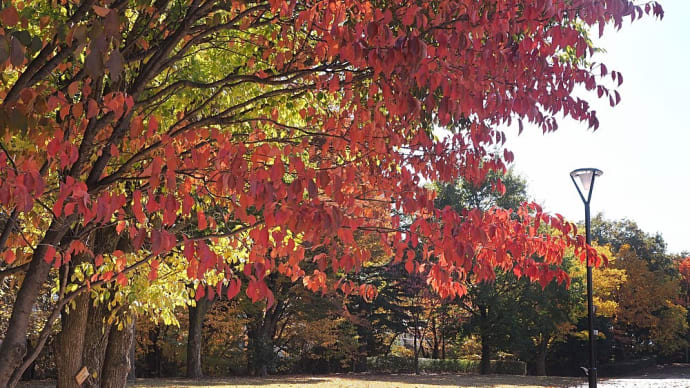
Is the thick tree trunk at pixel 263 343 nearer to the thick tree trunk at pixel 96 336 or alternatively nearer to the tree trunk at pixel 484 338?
the tree trunk at pixel 484 338

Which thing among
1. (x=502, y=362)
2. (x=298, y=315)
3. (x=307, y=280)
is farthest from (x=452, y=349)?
(x=307, y=280)

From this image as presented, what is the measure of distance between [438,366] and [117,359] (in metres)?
29.3

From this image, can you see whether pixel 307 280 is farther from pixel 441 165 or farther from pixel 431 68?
pixel 431 68

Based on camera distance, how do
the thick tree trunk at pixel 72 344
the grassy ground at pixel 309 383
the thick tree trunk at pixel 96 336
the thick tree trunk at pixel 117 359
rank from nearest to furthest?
Result: the thick tree trunk at pixel 72 344, the thick tree trunk at pixel 96 336, the thick tree trunk at pixel 117 359, the grassy ground at pixel 309 383

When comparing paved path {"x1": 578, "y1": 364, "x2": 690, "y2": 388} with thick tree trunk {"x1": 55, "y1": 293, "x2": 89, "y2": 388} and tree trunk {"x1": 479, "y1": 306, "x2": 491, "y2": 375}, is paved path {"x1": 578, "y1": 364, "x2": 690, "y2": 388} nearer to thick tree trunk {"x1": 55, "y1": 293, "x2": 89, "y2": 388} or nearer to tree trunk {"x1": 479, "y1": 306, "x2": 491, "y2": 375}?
tree trunk {"x1": 479, "y1": 306, "x2": 491, "y2": 375}

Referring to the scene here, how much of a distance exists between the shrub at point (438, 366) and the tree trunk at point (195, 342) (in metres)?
12.6

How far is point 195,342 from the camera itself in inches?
1014

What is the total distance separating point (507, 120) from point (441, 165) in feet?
2.68

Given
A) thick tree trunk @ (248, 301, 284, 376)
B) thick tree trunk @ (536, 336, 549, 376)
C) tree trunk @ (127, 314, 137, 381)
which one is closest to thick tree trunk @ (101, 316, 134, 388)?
tree trunk @ (127, 314, 137, 381)

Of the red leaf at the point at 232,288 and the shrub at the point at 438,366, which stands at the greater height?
the red leaf at the point at 232,288

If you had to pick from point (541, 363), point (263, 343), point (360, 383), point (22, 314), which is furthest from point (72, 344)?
point (541, 363)

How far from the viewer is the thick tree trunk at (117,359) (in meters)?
10.7

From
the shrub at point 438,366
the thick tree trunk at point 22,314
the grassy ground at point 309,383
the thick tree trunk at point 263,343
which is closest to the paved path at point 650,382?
the grassy ground at point 309,383

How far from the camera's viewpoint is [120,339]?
1091 centimetres
